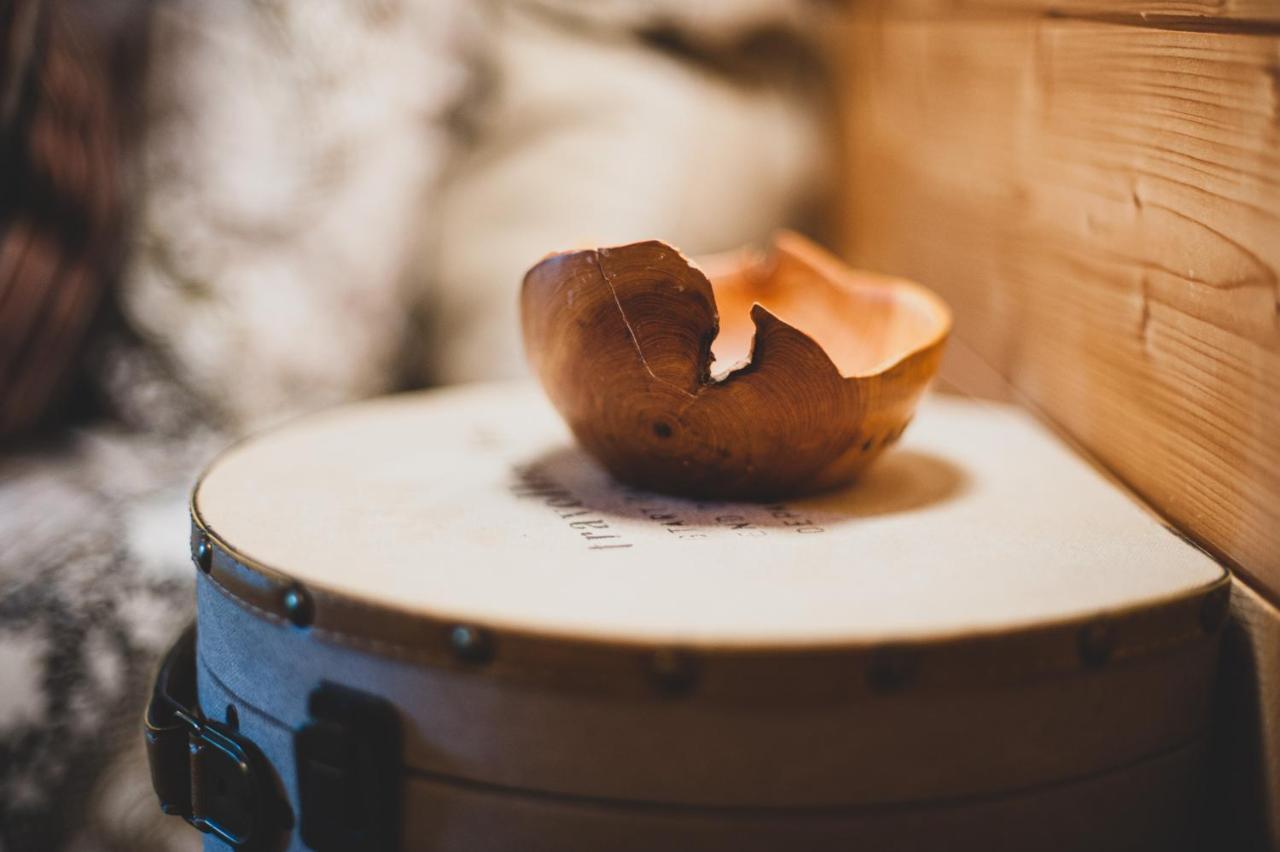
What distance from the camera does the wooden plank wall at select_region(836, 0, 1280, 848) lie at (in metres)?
0.60

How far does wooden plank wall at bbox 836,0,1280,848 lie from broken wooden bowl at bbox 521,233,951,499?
0.15 m

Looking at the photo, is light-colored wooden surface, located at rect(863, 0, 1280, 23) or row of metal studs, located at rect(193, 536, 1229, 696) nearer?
row of metal studs, located at rect(193, 536, 1229, 696)

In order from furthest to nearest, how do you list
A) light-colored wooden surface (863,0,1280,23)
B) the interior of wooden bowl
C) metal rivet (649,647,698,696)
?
the interior of wooden bowl, light-colored wooden surface (863,0,1280,23), metal rivet (649,647,698,696)

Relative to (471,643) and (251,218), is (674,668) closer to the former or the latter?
(471,643)

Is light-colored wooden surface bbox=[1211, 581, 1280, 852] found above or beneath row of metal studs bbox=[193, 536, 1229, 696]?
beneath

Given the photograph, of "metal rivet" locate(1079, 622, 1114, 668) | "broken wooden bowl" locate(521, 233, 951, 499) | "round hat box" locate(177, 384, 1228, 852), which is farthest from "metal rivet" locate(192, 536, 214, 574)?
"metal rivet" locate(1079, 622, 1114, 668)

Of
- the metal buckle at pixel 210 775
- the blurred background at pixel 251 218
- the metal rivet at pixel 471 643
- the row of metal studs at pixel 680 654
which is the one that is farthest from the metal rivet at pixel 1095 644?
the blurred background at pixel 251 218

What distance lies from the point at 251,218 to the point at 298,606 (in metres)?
0.72

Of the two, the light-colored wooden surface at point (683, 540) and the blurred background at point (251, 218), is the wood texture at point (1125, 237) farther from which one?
the blurred background at point (251, 218)

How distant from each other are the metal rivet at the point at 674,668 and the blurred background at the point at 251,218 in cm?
62

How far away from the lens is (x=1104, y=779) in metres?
0.55

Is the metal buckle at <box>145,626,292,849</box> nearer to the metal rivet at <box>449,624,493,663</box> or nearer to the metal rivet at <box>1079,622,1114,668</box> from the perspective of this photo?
the metal rivet at <box>449,624,493,663</box>

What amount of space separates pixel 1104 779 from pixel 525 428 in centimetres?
53

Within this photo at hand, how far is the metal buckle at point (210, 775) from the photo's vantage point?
60 centimetres
